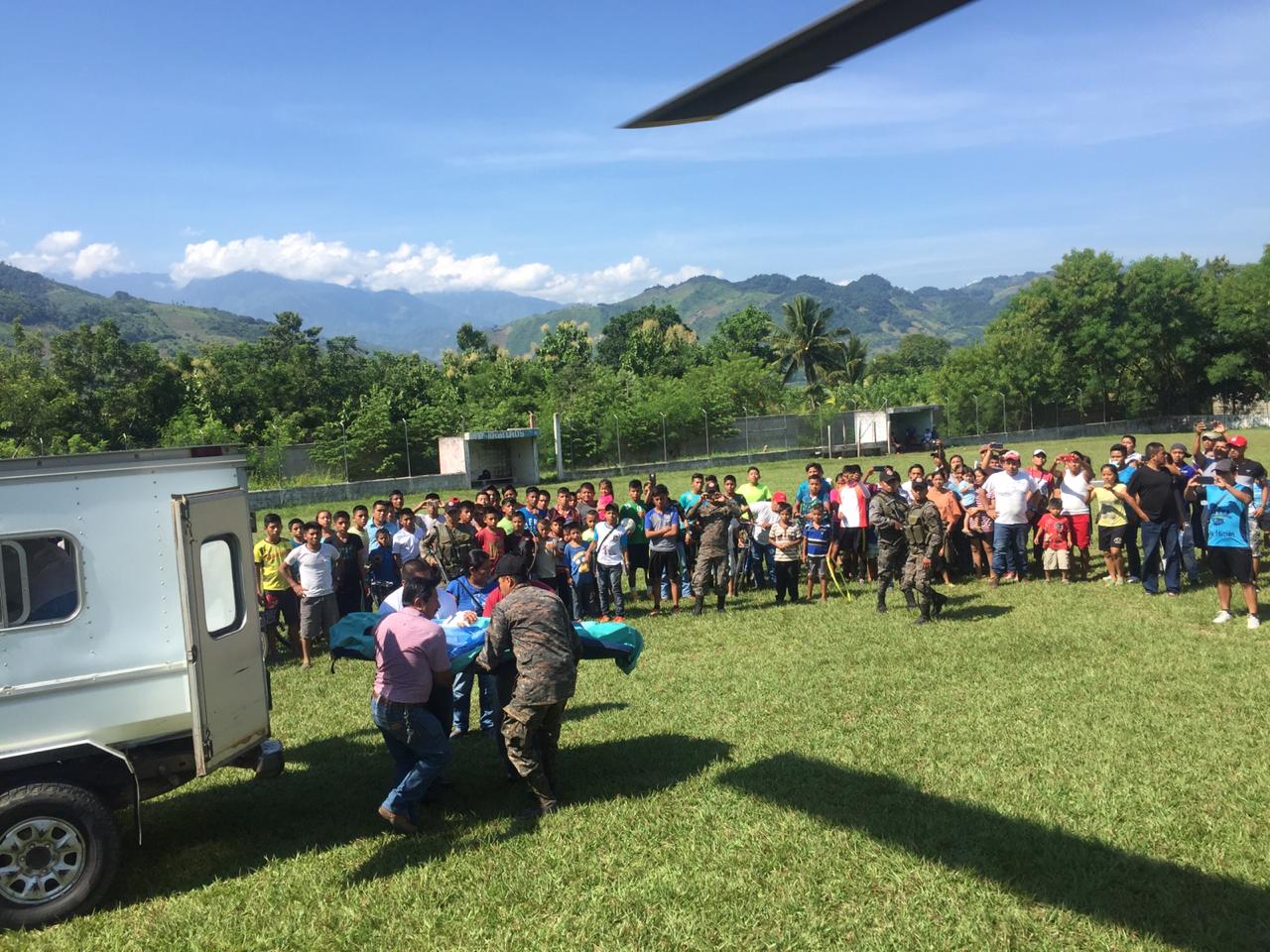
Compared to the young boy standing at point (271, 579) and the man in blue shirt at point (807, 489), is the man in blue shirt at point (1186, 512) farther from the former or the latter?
the young boy standing at point (271, 579)

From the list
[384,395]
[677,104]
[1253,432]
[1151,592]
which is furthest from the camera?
[1253,432]

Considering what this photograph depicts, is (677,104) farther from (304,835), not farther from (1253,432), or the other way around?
(1253,432)

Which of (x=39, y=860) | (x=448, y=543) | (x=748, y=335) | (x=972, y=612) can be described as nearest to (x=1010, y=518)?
(x=972, y=612)

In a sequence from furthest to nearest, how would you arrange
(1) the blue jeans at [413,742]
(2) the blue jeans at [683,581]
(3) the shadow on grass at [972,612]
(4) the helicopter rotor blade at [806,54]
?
1. (2) the blue jeans at [683,581]
2. (3) the shadow on grass at [972,612]
3. (1) the blue jeans at [413,742]
4. (4) the helicopter rotor blade at [806,54]

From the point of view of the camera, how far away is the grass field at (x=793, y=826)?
515 cm

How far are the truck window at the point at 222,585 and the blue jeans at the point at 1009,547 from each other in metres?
11.2

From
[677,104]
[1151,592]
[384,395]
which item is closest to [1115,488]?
[1151,592]

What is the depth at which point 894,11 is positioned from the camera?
2.22 meters

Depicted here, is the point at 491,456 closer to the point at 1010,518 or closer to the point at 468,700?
the point at 1010,518

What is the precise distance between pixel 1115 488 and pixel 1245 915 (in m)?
9.32

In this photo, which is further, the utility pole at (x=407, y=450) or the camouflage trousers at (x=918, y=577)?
the utility pole at (x=407, y=450)

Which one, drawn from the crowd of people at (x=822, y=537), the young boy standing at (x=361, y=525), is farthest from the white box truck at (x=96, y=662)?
the young boy standing at (x=361, y=525)

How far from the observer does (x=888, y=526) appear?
1238 centimetres

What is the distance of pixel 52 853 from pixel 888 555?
9.82m
